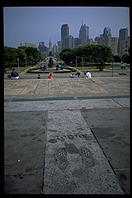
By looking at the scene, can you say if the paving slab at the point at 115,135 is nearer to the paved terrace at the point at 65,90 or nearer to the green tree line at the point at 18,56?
the paved terrace at the point at 65,90

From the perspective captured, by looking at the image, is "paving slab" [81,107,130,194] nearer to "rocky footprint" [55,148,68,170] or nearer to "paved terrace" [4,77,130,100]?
"rocky footprint" [55,148,68,170]

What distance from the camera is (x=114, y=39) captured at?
147 m

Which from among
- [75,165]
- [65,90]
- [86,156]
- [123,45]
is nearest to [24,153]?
[75,165]

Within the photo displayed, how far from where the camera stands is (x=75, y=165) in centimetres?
487

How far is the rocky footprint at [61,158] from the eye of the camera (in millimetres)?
4871

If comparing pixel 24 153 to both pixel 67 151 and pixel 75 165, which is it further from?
pixel 75 165

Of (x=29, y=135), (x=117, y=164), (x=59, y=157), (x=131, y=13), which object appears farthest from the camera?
(x=29, y=135)

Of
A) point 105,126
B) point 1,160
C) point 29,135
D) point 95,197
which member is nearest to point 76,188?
point 95,197

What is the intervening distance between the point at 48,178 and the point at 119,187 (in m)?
1.60

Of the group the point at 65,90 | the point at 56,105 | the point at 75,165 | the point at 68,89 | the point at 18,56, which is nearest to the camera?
the point at 75,165

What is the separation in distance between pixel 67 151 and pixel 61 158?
47 centimetres

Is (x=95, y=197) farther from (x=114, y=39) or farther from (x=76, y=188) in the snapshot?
(x=114, y=39)

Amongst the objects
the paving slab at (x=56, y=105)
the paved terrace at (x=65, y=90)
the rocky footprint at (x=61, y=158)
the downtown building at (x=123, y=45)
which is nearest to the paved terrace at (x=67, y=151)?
the rocky footprint at (x=61, y=158)

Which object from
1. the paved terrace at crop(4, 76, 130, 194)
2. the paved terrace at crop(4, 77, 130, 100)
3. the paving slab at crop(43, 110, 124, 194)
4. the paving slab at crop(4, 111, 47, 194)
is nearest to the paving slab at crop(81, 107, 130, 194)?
the paved terrace at crop(4, 76, 130, 194)
